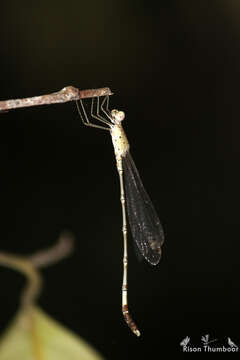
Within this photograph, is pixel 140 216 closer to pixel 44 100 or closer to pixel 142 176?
pixel 142 176

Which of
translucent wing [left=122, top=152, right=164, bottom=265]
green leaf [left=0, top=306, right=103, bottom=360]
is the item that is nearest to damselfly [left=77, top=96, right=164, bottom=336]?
translucent wing [left=122, top=152, right=164, bottom=265]

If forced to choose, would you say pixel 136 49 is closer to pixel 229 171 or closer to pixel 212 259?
pixel 229 171

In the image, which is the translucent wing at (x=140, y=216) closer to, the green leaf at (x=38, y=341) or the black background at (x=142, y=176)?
the black background at (x=142, y=176)

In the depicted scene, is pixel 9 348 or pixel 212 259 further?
pixel 212 259

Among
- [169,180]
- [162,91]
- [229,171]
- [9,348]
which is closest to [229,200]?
[229,171]

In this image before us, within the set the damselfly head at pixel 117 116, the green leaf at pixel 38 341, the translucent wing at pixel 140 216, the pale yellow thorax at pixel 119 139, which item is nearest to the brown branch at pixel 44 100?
the green leaf at pixel 38 341

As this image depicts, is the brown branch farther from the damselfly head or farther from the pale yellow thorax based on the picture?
the pale yellow thorax
